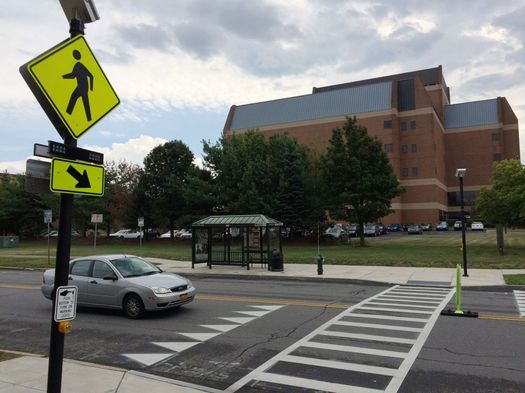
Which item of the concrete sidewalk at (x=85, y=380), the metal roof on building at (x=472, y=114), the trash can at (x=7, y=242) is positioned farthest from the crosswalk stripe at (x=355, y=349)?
the metal roof on building at (x=472, y=114)

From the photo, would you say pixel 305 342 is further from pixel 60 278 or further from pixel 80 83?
pixel 80 83

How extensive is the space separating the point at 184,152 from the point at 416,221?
144 ft

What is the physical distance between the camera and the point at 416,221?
75875mm

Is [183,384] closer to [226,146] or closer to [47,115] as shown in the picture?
[47,115]

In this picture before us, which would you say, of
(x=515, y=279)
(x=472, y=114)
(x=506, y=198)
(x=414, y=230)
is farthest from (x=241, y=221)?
(x=472, y=114)

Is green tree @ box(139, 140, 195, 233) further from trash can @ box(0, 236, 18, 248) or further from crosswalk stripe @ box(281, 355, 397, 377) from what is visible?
crosswalk stripe @ box(281, 355, 397, 377)

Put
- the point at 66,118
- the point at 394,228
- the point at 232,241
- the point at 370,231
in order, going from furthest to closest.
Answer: the point at 394,228
the point at 370,231
the point at 232,241
the point at 66,118

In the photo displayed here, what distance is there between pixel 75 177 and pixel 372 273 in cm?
1578

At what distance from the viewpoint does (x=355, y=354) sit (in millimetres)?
7059

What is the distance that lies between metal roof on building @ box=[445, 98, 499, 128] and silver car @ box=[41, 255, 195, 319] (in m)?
85.8

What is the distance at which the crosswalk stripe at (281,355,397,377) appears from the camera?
623 cm

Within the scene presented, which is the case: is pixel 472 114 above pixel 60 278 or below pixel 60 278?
above

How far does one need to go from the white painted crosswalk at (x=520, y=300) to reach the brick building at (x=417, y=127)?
5743 cm

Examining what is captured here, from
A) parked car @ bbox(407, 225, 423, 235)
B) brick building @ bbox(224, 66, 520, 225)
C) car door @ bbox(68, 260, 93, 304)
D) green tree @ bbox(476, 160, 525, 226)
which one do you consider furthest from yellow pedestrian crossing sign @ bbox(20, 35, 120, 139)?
brick building @ bbox(224, 66, 520, 225)
